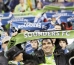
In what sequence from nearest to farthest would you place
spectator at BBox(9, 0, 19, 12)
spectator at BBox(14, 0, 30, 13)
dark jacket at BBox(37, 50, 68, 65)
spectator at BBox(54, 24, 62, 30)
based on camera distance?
dark jacket at BBox(37, 50, 68, 65)
spectator at BBox(54, 24, 62, 30)
spectator at BBox(14, 0, 30, 13)
spectator at BBox(9, 0, 19, 12)

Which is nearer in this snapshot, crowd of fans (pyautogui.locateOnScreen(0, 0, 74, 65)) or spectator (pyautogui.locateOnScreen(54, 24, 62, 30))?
crowd of fans (pyautogui.locateOnScreen(0, 0, 74, 65))

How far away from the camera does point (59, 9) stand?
297 inches

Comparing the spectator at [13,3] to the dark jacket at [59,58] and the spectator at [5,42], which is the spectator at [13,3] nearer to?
the spectator at [5,42]

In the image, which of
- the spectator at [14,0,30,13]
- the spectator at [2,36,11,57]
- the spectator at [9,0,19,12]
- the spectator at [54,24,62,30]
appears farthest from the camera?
the spectator at [9,0,19,12]

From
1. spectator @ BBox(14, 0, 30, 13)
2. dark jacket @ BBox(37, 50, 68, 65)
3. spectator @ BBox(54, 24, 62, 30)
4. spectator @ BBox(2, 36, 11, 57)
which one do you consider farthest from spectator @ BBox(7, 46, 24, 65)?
spectator @ BBox(14, 0, 30, 13)

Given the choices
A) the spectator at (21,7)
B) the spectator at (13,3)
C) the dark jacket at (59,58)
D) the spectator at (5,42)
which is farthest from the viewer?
the spectator at (13,3)

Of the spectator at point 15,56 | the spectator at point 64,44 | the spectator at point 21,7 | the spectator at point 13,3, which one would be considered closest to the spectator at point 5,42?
the spectator at point 15,56

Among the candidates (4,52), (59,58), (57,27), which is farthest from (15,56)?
(57,27)

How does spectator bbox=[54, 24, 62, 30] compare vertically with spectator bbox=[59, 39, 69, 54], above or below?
above

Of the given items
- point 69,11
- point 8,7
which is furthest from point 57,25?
point 8,7

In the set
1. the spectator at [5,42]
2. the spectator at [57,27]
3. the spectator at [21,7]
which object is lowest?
the spectator at [5,42]

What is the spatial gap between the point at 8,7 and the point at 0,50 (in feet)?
9.59

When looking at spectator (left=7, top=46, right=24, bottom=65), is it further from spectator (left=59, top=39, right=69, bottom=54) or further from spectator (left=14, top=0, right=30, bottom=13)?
spectator (left=14, top=0, right=30, bottom=13)

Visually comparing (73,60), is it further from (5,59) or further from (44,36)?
(5,59)
